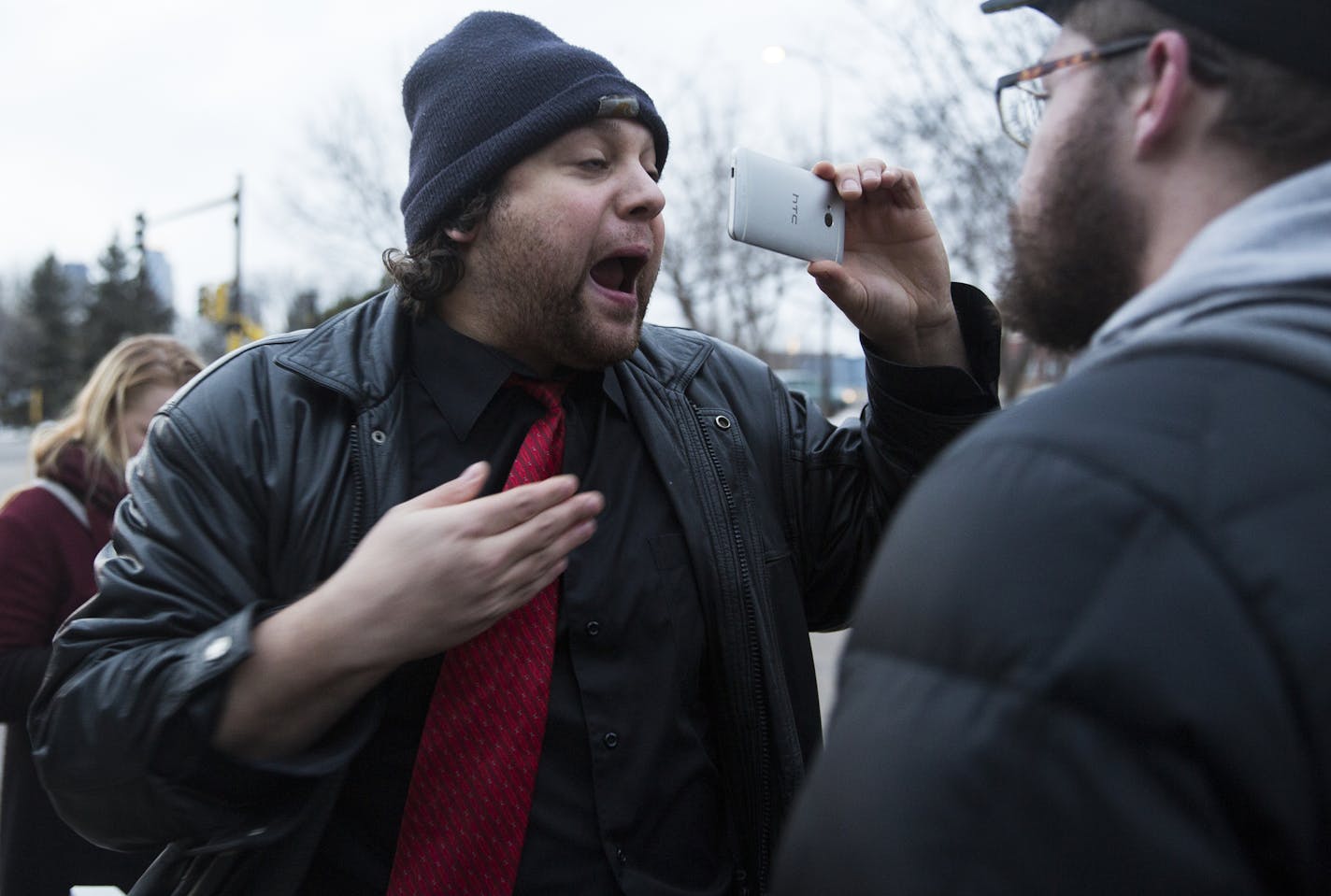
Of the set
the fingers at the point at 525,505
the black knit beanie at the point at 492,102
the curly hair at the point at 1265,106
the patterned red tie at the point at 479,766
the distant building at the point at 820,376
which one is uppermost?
the curly hair at the point at 1265,106

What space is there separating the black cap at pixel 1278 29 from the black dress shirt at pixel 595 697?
57.4 inches

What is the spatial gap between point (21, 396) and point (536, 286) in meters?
63.3

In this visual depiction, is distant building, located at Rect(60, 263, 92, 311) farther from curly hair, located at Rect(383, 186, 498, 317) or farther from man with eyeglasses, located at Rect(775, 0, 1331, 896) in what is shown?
man with eyeglasses, located at Rect(775, 0, 1331, 896)

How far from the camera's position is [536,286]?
2.39 m

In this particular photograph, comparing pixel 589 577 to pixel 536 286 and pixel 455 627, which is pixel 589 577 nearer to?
pixel 455 627

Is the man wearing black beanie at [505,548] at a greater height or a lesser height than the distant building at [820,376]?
greater

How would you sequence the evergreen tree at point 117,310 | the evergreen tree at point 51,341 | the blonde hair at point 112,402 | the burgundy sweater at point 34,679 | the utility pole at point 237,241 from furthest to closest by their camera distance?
the evergreen tree at point 51,341, the evergreen tree at point 117,310, the utility pole at point 237,241, the blonde hair at point 112,402, the burgundy sweater at point 34,679

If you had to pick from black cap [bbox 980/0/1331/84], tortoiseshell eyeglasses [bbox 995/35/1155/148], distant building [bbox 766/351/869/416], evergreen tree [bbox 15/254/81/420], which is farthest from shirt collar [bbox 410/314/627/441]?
evergreen tree [bbox 15/254/81/420]

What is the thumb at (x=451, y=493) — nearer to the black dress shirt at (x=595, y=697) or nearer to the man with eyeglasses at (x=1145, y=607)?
the black dress shirt at (x=595, y=697)

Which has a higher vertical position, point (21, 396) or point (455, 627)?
point (455, 627)

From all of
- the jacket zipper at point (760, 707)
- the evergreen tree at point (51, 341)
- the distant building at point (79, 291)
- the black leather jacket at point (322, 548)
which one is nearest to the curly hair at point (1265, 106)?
the black leather jacket at point (322, 548)

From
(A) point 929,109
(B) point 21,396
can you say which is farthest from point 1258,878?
(B) point 21,396

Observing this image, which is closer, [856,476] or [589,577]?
[589,577]

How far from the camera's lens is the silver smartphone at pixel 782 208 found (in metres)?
2.42
